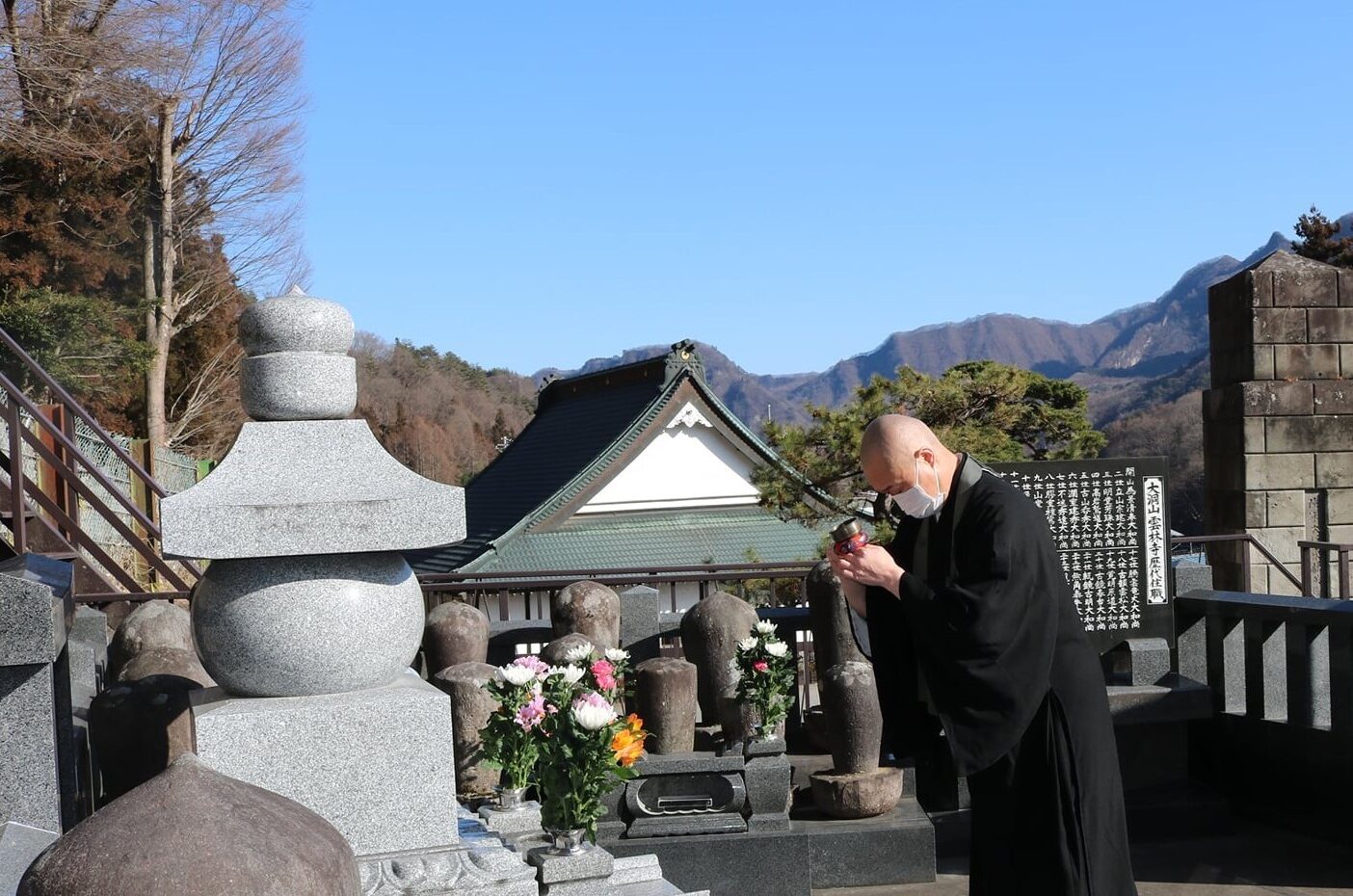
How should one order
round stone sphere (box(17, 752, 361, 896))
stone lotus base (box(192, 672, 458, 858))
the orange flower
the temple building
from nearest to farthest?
round stone sphere (box(17, 752, 361, 896)) → stone lotus base (box(192, 672, 458, 858)) → the orange flower → the temple building

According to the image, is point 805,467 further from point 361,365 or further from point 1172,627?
point 361,365

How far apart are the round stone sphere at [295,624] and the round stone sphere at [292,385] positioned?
565mm

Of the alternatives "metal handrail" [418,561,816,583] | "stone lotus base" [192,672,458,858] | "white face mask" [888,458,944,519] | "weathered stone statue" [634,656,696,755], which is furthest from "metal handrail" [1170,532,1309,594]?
"stone lotus base" [192,672,458,858]

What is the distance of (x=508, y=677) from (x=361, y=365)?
46742mm

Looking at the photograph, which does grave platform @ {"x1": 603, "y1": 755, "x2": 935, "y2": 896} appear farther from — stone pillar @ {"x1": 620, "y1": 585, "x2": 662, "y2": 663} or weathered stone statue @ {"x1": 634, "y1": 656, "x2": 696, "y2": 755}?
stone pillar @ {"x1": 620, "y1": 585, "x2": 662, "y2": 663}

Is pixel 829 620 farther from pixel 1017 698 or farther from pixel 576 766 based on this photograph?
pixel 1017 698

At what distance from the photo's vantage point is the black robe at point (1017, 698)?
3641 mm

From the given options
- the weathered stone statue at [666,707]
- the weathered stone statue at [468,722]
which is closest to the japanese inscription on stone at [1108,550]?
the weathered stone statue at [666,707]

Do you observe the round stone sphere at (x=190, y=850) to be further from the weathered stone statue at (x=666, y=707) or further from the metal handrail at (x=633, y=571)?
the metal handrail at (x=633, y=571)

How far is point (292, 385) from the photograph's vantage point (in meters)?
4.60

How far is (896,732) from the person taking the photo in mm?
4070

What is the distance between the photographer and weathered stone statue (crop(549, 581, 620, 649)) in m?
8.84

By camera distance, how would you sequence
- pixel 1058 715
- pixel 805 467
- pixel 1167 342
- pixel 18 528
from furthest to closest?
pixel 1167 342
pixel 805 467
pixel 18 528
pixel 1058 715

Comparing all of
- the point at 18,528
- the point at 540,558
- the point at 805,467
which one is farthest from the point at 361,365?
the point at 18,528
